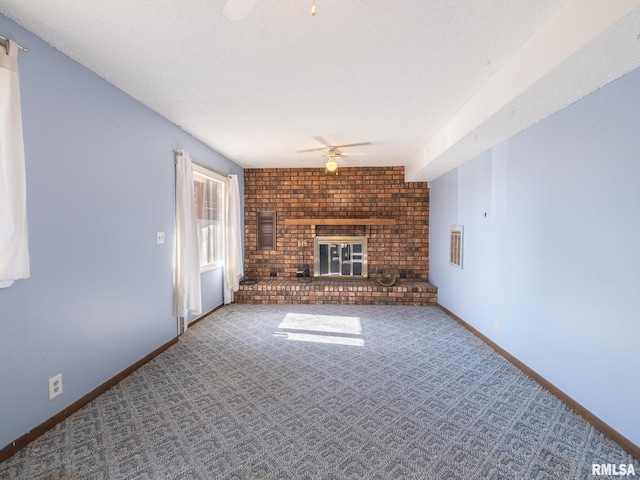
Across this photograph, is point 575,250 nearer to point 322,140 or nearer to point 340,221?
point 322,140

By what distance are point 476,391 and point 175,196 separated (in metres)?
3.44

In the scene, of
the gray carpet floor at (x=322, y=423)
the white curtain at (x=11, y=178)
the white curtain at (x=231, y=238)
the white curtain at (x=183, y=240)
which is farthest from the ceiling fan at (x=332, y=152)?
the white curtain at (x=11, y=178)

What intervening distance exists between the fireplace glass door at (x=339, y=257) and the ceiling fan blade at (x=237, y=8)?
426 centimetres

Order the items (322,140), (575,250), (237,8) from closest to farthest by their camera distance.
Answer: (237,8) → (575,250) → (322,140)

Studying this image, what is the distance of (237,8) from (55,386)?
8.11 ft

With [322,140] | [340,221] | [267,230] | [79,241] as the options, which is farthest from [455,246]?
[79,241]

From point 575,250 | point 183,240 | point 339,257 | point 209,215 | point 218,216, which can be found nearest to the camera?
point 575,250

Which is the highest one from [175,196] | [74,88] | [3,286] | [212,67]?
[212,67]

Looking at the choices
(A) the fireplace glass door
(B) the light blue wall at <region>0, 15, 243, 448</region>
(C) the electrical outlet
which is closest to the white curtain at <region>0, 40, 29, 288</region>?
(B) the light blue wall at <region>0, 15, 243, 448</region>

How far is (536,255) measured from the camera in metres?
2.46

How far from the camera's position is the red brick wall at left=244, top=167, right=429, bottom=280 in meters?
5.40

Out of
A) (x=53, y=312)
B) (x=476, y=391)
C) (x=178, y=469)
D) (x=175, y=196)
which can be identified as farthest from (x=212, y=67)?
(x=476, y=391)

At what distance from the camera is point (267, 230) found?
5.58 meters

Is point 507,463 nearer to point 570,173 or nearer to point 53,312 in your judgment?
point 570,173
